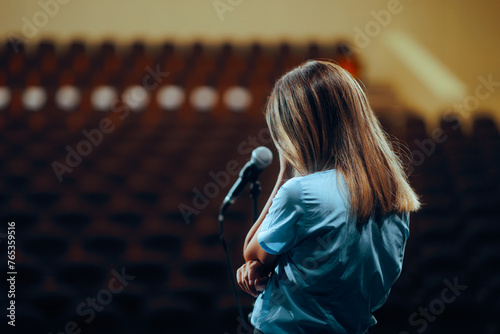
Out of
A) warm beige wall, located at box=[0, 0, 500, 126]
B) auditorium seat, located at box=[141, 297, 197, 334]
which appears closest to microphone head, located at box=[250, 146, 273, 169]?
auditorium seat, located at box=[141, 297, 197, 334]

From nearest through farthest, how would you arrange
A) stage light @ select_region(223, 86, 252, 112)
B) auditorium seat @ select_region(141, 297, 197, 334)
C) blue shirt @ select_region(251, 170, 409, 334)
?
blue shirt @ select_region(251, 170, 409, 334)
auditorium seat @ select_region(141, 297, 197, 334)
stage light @ select_region(223, 86, 252, 112)

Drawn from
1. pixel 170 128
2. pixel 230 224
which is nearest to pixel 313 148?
pixel 230 224

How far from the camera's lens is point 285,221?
24cm

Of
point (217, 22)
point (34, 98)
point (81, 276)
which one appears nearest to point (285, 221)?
point (81, 276)

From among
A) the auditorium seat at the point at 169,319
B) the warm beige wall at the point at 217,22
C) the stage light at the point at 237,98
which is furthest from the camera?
the warm beige wall at the point at 217,22

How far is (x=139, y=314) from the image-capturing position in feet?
2.02

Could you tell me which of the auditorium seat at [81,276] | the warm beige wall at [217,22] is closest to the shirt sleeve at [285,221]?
the auditorium seat at [81,276]

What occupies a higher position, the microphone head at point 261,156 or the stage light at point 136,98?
the microphone head at point 261,156

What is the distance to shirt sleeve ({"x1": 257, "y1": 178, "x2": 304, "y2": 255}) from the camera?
24cm

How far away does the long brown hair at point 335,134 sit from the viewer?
252 millimetres

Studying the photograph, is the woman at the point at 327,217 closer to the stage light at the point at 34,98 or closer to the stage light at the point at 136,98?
the stage light at the point at 136,98

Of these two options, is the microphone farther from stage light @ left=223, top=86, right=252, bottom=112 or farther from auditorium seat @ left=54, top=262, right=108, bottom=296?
stage light @ left=223, top=86, right=252, bottom=112

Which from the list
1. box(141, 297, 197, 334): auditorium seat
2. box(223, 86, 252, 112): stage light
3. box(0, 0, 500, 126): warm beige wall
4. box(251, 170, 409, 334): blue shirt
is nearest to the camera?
box(251, 170, 409, 334): blue shirt

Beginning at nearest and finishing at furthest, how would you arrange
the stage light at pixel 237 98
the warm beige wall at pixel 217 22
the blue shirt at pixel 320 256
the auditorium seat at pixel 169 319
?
the blue shirt at pixel 320 256 < the auditorium seat at pixel 169 319 < the stage light at pixel 237 98 < the warm beige wall at pixel 217 22
